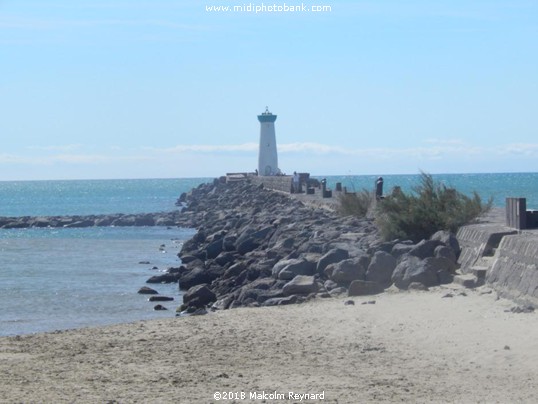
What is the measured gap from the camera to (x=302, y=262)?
1658cm

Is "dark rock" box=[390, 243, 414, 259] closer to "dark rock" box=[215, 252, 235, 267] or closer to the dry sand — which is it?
the dry sand

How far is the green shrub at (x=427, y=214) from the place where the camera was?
17.1m

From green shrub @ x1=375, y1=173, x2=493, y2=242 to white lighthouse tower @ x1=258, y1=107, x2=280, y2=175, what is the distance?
40531 mm

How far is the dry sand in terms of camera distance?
28.9 ft

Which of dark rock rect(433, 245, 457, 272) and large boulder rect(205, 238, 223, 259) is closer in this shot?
dark rock rect(433, 245, 457, 272)

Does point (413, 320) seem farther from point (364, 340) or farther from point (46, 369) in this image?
point (46, 369)

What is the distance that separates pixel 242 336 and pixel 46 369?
2.41 m

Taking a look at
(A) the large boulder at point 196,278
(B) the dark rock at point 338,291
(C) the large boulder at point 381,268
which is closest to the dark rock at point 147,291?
(A) the large boulder at point 196,278

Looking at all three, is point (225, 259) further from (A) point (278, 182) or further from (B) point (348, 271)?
(A) point (278, 182)

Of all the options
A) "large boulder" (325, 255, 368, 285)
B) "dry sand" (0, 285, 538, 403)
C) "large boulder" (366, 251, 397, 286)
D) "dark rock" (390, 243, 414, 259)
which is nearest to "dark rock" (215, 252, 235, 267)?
"dark rock" (390, 243, 414, 259)

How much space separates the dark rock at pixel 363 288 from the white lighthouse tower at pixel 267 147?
44338 mm

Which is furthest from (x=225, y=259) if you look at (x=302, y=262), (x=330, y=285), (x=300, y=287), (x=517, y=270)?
(x=517, y=270)

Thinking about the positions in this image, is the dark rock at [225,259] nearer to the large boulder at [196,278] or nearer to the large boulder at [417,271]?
the large boulder at [196,278]

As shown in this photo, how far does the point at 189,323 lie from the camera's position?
1288cm
